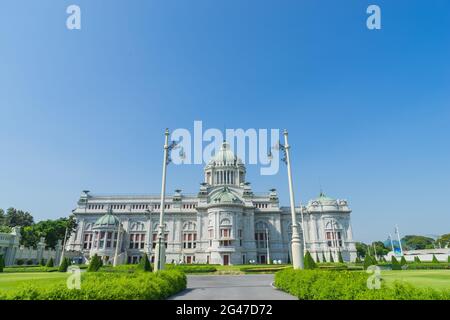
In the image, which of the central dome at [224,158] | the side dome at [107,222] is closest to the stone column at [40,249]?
the side dome at [107,222]

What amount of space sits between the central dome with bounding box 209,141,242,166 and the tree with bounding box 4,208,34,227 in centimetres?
6606

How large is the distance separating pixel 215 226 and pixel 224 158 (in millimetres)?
29201

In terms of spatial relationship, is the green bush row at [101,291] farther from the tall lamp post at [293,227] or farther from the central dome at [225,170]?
the central dome at [225,170]

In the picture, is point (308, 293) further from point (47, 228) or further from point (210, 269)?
point (47, 228)

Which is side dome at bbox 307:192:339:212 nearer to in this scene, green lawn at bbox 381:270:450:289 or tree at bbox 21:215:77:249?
green lawn at bbox 381:270:450:289

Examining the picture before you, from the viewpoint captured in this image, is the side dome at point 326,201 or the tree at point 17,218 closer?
the side dome at point 326,201

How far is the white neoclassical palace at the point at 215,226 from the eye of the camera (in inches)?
2810

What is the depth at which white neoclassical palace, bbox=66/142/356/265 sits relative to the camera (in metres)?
71.4

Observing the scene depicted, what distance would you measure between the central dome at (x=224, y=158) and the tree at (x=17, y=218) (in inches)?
2601
